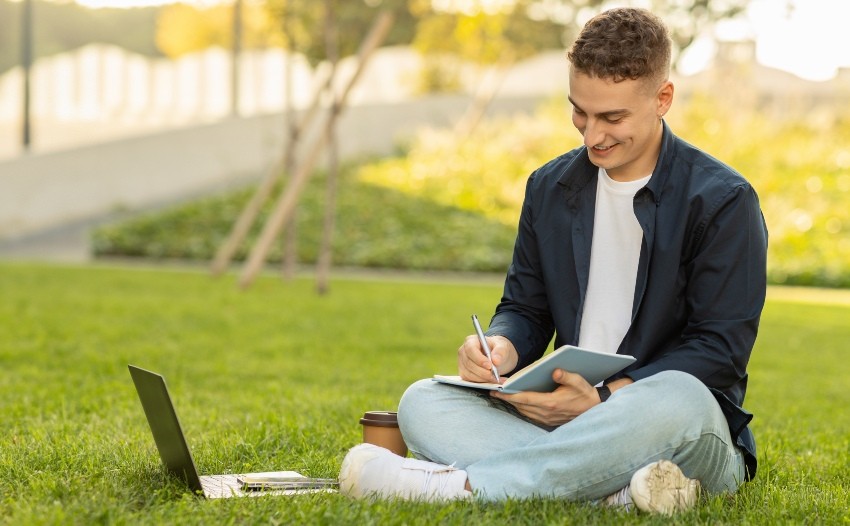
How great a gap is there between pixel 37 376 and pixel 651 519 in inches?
149

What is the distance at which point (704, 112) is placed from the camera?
56.9 ft

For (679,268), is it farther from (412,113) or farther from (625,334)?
(412,113)

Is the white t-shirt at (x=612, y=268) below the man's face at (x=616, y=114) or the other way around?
below

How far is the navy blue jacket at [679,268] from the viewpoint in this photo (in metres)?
3.14

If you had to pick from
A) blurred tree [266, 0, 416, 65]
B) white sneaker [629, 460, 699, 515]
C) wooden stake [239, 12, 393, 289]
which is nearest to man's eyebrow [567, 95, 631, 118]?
white sneaker [629, 460, 699, 515]

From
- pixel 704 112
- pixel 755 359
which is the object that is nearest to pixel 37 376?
pixel 755 359

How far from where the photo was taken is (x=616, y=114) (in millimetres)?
3195

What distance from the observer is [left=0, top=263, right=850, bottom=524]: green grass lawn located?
297cm

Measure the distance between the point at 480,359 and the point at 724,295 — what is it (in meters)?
0.68

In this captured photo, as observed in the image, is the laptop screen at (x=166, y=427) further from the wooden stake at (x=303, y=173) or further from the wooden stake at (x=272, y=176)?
the wooden stake at (x=272, y=176)

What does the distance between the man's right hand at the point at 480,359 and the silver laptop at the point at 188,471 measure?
1.62ft

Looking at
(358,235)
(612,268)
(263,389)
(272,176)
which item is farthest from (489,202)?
(612,268)

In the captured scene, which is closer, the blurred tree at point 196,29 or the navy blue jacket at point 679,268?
the navy blue jacket at point 679,268

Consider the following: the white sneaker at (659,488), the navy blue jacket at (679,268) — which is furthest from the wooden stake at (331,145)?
the white sneaker at (659,488)
